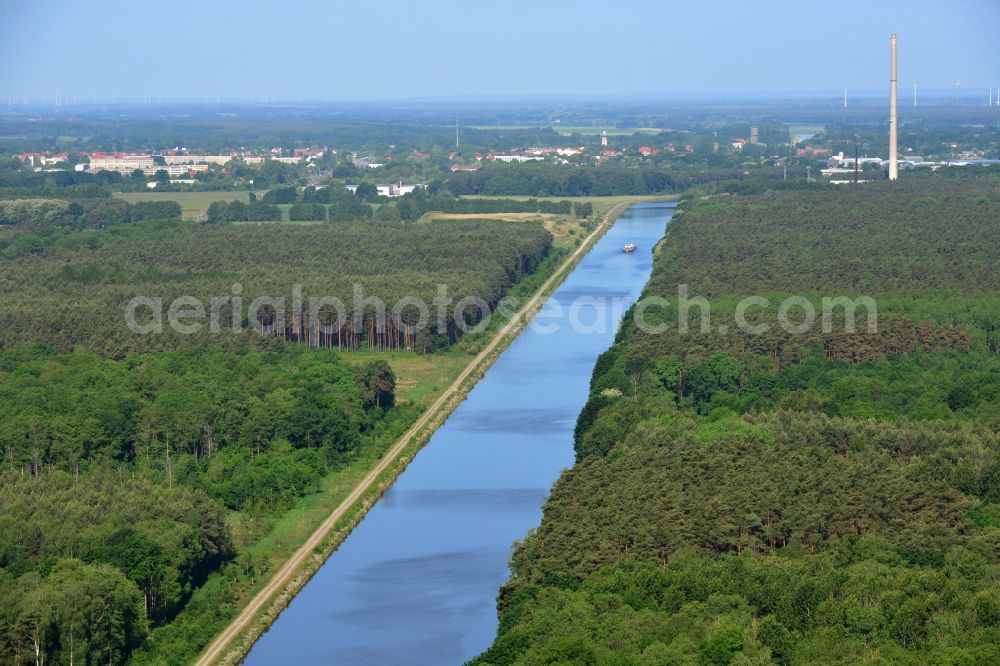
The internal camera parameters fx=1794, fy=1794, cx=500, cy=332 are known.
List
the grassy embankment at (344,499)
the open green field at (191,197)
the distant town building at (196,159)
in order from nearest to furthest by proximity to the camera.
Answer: the grassy embankment at (344,499) → the open green field at (191,197) → the distant town building at (196,159)

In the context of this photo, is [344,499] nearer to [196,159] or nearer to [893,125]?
[893,125]

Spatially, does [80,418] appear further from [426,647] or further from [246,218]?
[246,218]

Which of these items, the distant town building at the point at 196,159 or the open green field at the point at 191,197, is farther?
the distant town building at the point at 196,159

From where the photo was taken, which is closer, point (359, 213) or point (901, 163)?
point (359, 213)

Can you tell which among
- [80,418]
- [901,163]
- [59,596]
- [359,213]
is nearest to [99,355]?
[80,418]

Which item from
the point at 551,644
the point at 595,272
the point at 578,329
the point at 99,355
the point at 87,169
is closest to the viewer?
the point at 551,644

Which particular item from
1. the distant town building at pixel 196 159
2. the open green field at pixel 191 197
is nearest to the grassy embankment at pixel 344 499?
the open green field at pixel 191 197

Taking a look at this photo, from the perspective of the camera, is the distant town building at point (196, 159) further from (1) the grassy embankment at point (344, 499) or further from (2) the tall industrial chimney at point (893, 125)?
(1) the grassy embankment at point (344, 499)

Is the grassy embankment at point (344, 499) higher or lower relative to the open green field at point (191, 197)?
lower

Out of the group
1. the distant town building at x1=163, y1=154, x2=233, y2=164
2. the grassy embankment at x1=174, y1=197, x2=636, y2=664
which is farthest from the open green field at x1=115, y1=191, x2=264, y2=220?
the grassy embankment at x1=174, y1=197, x2=636, y2=664
